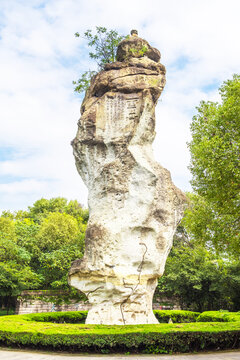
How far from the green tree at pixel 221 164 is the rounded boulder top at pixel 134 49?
345 centimetres

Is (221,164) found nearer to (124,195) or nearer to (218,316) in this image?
(124,195)

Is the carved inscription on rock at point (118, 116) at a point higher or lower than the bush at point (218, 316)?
higher

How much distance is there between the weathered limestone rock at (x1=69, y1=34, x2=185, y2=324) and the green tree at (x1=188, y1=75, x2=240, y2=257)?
1.51 m

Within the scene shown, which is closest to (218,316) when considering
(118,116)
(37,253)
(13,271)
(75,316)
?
(75,316)

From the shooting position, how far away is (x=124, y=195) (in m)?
11.5

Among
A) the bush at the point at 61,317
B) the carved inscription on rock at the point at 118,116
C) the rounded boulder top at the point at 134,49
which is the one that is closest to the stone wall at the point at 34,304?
the bush at the point at 61,317

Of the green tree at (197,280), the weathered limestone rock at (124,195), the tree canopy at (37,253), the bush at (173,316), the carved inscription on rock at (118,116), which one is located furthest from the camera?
the green tree at (197,280)

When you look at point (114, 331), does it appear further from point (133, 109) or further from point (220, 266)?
point (220, 266)

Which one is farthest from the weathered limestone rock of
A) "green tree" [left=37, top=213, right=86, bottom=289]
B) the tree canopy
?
"green tree" [left=37, top=213, right=86, bottom=289]

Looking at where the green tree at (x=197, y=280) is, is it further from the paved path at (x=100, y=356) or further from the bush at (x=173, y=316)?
the paved path at (x=100, y=356)

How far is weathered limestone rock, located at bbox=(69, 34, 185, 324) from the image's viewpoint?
427 inches

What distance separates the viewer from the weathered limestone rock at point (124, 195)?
35.6ft

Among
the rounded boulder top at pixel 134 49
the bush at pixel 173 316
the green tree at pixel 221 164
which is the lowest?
the bush at pixel 173 316

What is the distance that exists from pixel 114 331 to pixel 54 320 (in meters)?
7.75
